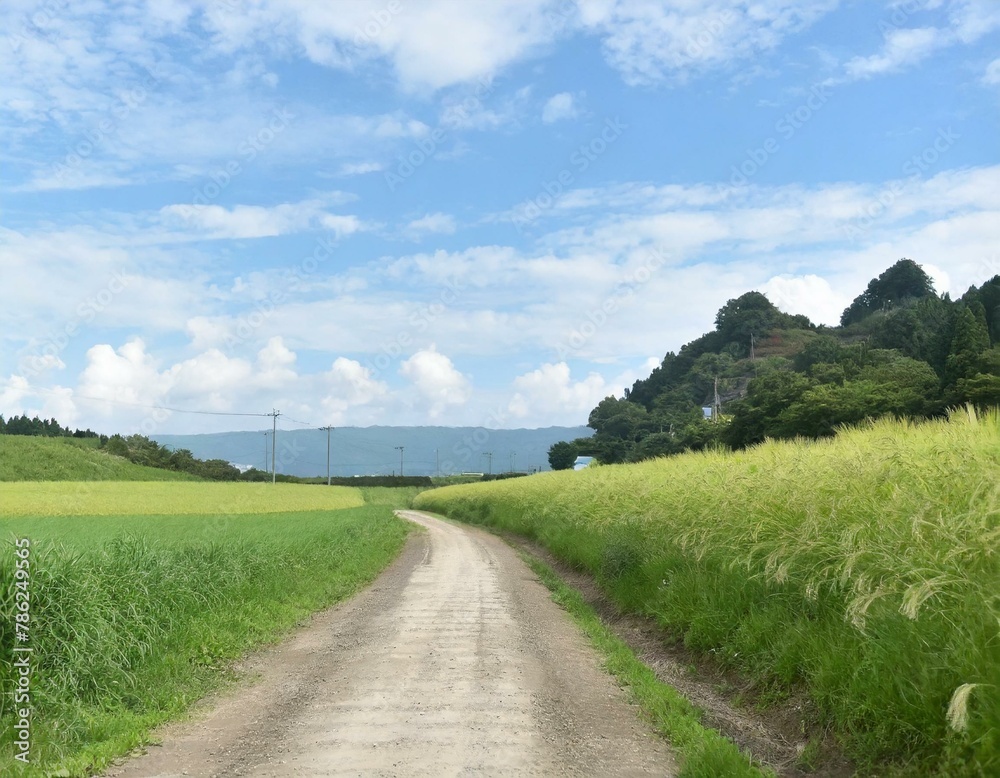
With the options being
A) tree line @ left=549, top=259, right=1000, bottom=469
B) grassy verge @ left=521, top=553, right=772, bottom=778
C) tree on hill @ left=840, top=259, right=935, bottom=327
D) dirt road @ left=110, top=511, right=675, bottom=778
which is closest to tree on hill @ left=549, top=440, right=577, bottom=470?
tree line @ left=549, top=259, right=1000, bottom=469

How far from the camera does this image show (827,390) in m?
48.3

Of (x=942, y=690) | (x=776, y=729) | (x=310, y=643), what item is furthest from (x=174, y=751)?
(x=942, y=690)

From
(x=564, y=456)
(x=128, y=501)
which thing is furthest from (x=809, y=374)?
(x=128, y=501)

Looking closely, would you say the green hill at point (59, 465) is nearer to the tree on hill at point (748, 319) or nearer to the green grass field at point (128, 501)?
the green grass field at point (128, 501)

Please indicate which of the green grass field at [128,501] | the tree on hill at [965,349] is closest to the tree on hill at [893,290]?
the tree on hill at [965,349]

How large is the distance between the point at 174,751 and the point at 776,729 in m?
5.00

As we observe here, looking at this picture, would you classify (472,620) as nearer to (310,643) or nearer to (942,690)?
(310,643)

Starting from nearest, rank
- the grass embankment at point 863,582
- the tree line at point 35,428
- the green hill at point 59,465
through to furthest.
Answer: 1. the grass embankment at point 863,582
2. the green hill at point 59,465
3. the tree line at point 35,428

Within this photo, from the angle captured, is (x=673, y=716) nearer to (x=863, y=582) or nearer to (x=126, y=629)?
(x=863, y=582)

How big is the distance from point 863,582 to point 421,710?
3906mm

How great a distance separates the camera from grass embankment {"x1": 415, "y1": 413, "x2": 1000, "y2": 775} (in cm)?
468

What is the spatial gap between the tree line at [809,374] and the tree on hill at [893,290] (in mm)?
182

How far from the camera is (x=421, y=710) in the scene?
Answer: 6.45 meters

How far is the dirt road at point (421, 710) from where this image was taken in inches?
210
